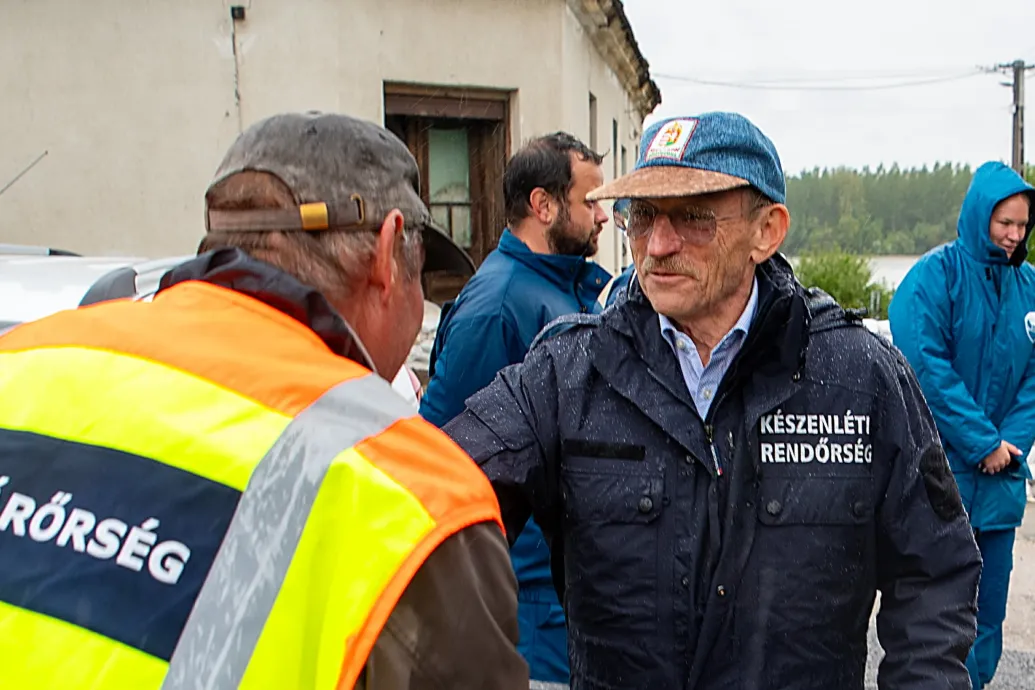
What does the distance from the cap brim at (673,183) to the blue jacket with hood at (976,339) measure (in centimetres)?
244

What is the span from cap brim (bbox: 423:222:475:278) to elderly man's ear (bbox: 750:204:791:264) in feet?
2.19

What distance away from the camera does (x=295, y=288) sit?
48.3 inches

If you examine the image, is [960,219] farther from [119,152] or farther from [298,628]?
[119,152]

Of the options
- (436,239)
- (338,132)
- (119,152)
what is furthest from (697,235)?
(119,152)

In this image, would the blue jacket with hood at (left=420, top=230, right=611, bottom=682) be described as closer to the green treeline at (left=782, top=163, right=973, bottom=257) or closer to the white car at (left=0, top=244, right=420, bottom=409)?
the white car at (left=0, top=244, right=420, bottom=409)

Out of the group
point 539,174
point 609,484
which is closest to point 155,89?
point 539,174

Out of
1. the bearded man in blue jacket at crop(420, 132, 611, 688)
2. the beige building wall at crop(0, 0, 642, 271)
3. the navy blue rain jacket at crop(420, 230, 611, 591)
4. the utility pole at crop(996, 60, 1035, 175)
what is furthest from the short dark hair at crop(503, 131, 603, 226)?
the utility pole at crop(996, 60, 1035, 175)

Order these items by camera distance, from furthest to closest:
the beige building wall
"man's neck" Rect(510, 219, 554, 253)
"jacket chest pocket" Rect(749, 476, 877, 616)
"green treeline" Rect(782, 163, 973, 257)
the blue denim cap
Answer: "green treeline" Rect(782, 163, 973, 257) → the beige building wall → "man's neck" Rect(510, 219, 554, 253) → the blue denim cap → "jacket chest pocket" Rect(749, 476, 877, 616)

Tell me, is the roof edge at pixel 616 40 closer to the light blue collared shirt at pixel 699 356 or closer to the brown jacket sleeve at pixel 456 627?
the light blue collared shirt at pixel 699 356

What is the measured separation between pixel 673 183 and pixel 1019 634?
4.12m

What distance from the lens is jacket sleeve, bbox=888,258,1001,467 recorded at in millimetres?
3879

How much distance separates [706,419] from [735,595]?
349 mm

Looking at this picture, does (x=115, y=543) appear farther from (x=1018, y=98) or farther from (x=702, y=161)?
(x=1018, y=98)

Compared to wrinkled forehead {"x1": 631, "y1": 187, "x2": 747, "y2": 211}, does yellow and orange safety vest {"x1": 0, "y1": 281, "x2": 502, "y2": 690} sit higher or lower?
lower
